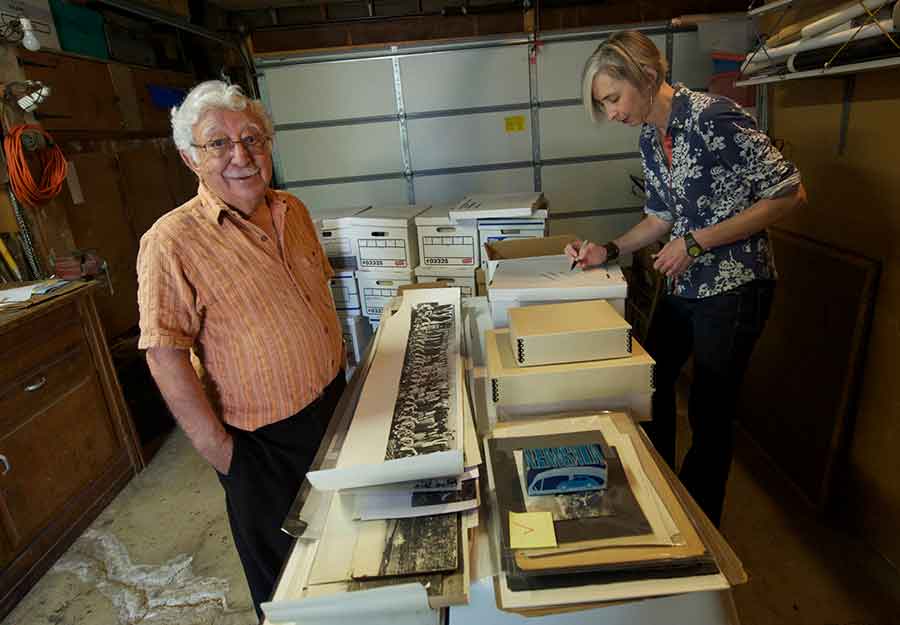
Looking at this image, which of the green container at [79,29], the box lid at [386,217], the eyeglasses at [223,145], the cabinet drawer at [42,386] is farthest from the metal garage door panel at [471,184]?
the eyeglasses at [223,145]

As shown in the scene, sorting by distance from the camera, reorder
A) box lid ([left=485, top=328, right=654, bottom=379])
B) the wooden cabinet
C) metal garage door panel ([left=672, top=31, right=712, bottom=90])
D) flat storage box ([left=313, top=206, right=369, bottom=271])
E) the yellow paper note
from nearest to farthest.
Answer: the yellow paper note → box lid ([left=485, top=328, right=654, bottom=379]) → the wooden cabinet → flat storage box ([left=313, top=206, right=369, bottom=271]) → metal garage door panel ([left=672, top=31, right=712, bottom=90])

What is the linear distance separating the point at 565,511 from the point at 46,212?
2809 mm

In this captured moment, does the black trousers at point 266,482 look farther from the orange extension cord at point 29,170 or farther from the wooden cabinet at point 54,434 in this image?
the orange extension cord at point 29,170

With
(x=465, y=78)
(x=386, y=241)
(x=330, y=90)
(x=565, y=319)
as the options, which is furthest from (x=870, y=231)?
(x=330, y=90)

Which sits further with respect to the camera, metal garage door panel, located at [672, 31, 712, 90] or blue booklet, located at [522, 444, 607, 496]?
metal garage door panel, located at [672, 31, 712, 90]

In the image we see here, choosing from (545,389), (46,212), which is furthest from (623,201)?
(46,212)

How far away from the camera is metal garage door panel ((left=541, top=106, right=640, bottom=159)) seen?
3.83 metres

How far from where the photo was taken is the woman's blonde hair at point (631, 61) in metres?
1.29

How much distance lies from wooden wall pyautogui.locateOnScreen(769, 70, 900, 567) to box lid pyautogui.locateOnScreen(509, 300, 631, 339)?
3.31 feet

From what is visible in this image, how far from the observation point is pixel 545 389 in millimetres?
1105

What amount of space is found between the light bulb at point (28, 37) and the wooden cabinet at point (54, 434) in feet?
3.55

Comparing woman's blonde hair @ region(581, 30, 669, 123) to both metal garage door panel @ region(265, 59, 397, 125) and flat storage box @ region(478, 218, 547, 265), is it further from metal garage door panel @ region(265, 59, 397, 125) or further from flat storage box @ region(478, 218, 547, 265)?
metal garage door panel @ region(265, 59, 397, 125)

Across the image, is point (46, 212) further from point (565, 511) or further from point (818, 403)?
point (818, 403)

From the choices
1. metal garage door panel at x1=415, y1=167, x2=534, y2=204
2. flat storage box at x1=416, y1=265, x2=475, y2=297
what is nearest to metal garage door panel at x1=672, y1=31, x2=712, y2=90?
metal garage door panel at x1=415, y1=167, x2=534, y2=204
